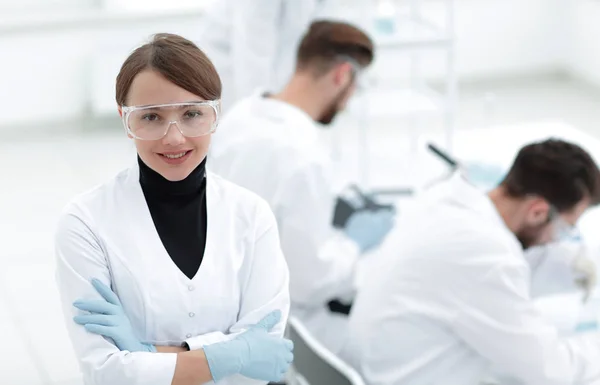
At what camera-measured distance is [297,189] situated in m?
2.65

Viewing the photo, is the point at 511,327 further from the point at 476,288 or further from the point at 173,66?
the point at 173,66

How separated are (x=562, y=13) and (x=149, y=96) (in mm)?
5297

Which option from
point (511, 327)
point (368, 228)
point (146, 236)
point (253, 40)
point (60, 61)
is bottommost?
point (368, 228)

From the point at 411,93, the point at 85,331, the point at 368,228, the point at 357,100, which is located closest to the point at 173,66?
the point at 85,331

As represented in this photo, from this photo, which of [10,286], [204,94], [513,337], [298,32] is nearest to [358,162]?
[298,32]

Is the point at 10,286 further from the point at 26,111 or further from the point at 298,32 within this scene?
the point at 26,111

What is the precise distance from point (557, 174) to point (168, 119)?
1.08 metres

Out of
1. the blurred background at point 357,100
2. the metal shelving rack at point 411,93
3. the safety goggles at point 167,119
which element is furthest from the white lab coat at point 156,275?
the metal shelving rack at point 411,93

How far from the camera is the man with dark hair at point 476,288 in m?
2.18

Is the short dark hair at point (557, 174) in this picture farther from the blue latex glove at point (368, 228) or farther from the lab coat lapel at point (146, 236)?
the lab coat lapel at point (146, 236)

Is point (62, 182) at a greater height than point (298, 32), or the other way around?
point (298, 32)

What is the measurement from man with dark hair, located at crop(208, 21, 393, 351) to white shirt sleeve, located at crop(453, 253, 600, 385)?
530mm

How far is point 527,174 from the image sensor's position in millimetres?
2344

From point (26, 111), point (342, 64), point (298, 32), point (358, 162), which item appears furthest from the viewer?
point (26, 111)
